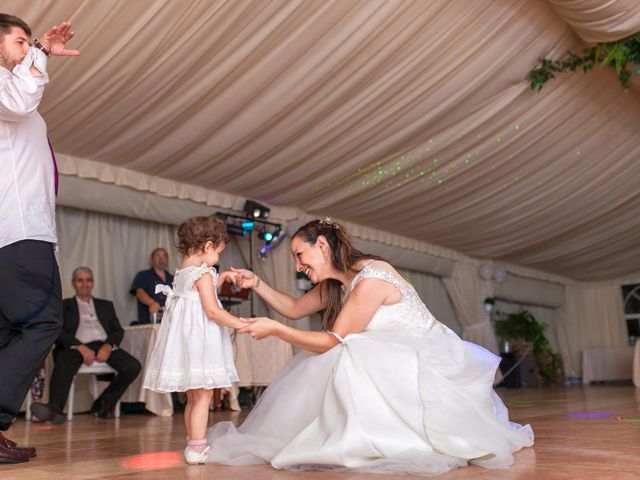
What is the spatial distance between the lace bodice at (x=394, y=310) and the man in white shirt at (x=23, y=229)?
1026 millimetres

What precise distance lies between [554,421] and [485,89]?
3.29m

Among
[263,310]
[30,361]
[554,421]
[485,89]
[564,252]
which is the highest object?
[485,89]

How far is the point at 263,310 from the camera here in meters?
7.57

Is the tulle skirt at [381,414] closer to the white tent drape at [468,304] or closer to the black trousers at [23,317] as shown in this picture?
the black trousers at [23,317]

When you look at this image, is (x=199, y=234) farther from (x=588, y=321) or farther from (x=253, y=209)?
(x=588, y=321)

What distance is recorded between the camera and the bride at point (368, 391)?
6.60 ft

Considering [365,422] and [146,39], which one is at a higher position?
[146,39]

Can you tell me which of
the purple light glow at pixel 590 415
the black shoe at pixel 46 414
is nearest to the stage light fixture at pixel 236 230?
the black shoe at pixel 46 414

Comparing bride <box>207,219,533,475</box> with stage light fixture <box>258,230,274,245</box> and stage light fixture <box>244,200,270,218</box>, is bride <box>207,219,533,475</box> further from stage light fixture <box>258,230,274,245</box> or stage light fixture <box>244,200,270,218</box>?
stage light fixture <box>258,230,274,245</box>

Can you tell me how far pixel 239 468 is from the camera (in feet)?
6.86

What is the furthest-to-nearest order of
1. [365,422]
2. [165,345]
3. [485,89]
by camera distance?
[485,89], [165,345], [365,422]

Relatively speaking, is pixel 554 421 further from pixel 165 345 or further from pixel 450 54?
pixel 450 54

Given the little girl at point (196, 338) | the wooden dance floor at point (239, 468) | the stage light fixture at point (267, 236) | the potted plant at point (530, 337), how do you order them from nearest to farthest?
the wooden dance floor at point (239, 468), the little girl at point (196, 338), the stage light fixture at point (267, 236), the potted plant at point (530, 337)

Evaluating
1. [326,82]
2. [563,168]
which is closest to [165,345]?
[326,82]
